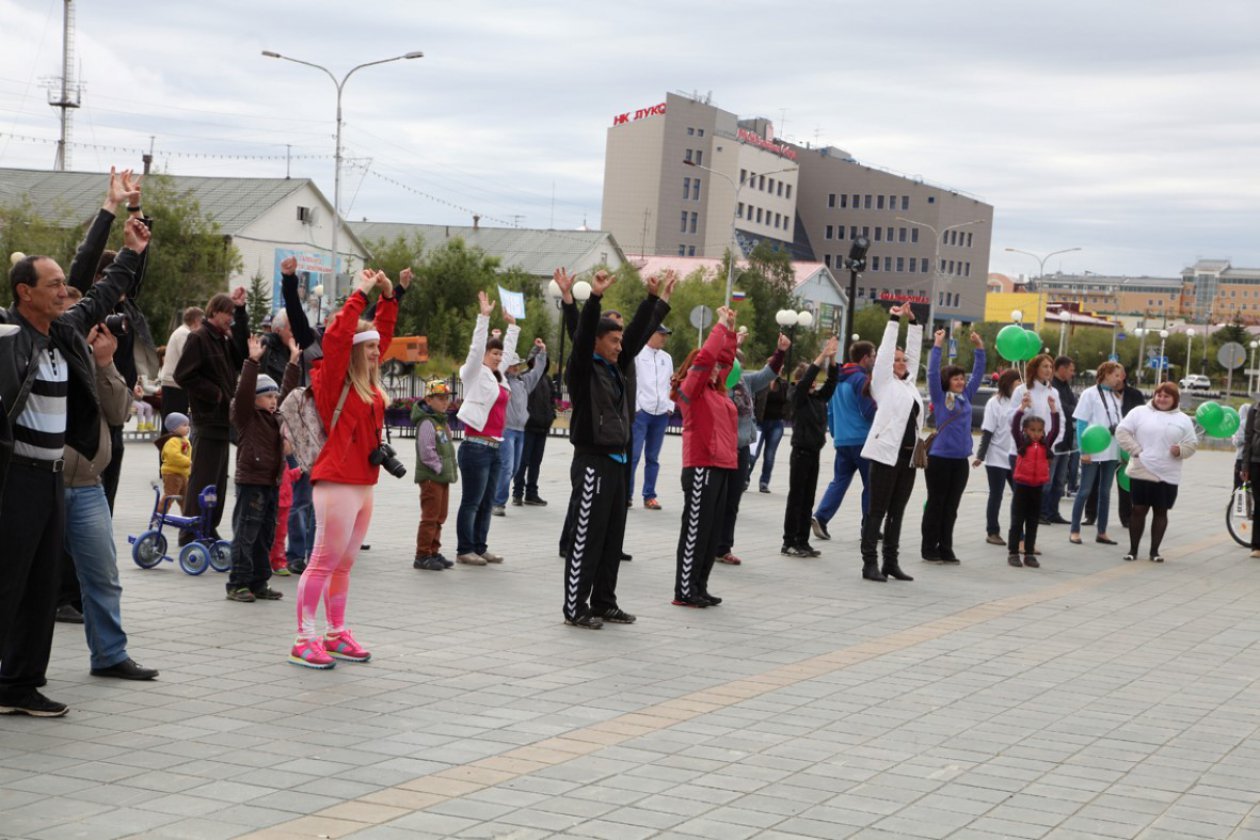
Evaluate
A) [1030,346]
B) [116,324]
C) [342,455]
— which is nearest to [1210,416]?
[1030,346]

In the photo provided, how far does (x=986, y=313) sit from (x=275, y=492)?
502 ft

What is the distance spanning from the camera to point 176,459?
1221 centimetres

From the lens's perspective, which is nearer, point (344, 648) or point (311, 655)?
point (311, 655)

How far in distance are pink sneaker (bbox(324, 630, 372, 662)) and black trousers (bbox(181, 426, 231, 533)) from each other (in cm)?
332

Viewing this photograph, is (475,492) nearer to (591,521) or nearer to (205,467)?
(205,467)

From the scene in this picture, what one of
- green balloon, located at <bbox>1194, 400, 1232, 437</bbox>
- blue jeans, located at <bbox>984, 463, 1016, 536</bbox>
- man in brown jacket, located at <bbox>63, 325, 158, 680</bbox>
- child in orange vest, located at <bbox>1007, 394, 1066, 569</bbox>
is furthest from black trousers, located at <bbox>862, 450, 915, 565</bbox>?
green balloon, located at <bbox>1194, 400, 1232, 437</bbox>

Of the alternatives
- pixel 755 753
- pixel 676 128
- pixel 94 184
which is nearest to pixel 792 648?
pixel 755 753

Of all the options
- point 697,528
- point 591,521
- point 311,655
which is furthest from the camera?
point 697,528

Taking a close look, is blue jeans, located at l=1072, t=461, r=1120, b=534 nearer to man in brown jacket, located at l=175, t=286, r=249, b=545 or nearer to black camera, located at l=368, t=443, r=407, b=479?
man in brown jacket, located at l=175, t=286, r=249, b=545

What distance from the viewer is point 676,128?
113 m

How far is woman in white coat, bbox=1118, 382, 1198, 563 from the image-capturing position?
14.8 meters

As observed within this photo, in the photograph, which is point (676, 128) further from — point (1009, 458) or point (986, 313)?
point (1009, 458)

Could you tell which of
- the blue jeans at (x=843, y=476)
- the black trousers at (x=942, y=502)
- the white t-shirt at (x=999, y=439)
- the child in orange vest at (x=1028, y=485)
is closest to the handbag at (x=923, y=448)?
the black trousers at (x=942, y=502)

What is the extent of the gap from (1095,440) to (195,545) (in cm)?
982
